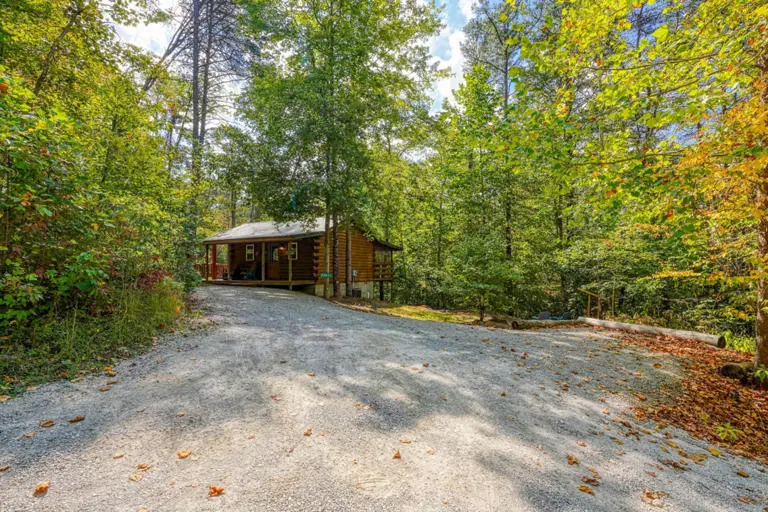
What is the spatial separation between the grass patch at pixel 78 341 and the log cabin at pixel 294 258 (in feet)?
27.4

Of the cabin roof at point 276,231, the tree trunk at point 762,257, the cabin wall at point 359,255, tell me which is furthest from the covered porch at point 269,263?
the tree trunk at point 762,257

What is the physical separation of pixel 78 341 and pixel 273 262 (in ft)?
41.1

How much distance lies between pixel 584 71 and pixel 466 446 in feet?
17.0

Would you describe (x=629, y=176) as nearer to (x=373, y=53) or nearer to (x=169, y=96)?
(x=373, y=53)

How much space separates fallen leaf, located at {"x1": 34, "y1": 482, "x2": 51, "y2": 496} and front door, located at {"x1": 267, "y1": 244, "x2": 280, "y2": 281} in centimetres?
1474

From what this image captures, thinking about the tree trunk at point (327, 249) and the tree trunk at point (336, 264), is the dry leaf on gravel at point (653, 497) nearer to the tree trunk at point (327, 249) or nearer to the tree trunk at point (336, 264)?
the tree trunk at point (327, 249)

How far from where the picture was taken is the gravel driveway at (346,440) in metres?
2.06

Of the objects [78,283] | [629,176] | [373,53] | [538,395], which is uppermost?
[373,53]

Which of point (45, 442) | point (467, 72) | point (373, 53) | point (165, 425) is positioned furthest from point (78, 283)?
point (467, 72)

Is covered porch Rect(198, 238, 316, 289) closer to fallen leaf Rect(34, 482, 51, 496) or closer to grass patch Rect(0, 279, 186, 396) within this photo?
grass patch Rect(0, 279, 186, 396)

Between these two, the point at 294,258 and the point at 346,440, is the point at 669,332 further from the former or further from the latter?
the point at 294,258

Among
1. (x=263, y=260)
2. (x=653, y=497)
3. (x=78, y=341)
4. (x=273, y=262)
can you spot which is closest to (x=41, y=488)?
(x=78, y=341)

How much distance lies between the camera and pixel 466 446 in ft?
8.93

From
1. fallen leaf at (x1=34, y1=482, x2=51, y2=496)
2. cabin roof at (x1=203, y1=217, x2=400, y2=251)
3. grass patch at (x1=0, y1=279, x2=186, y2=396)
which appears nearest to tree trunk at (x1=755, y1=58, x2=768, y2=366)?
fallen leaf at (x1=34, y1=482, x2=51, y2=496)
